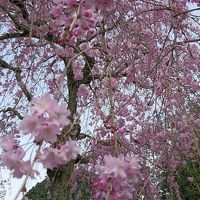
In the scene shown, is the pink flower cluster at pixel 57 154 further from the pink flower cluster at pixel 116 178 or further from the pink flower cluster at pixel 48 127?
the pink flower cluster at pixel 116 178

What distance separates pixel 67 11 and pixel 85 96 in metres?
5.32

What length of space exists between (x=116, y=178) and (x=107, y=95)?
2499mm

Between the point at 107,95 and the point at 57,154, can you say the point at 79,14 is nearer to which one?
the point at 57,154

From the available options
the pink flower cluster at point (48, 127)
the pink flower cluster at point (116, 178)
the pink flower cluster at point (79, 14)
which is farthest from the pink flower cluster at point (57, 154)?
the pink flower cluster at point (79, 14)

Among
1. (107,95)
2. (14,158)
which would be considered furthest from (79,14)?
(107,95)

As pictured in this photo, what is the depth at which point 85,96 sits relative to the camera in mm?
7129

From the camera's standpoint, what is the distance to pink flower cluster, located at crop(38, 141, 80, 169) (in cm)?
147

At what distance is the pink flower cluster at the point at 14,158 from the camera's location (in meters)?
1.56

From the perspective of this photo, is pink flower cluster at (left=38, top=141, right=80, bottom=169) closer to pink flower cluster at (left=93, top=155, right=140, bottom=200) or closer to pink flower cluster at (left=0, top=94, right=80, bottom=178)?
pink flower cluster at (left=0, top=94, right=80, bottom=178)

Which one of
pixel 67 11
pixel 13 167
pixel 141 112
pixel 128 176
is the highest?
pixel 141 112

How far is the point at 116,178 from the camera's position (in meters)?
1.59

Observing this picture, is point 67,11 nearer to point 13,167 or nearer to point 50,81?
point 13,167

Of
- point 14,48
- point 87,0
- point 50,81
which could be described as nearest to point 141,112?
point 50,81

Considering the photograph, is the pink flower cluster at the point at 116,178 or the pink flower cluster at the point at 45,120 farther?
the pink flower cluster at the point at 116,178
